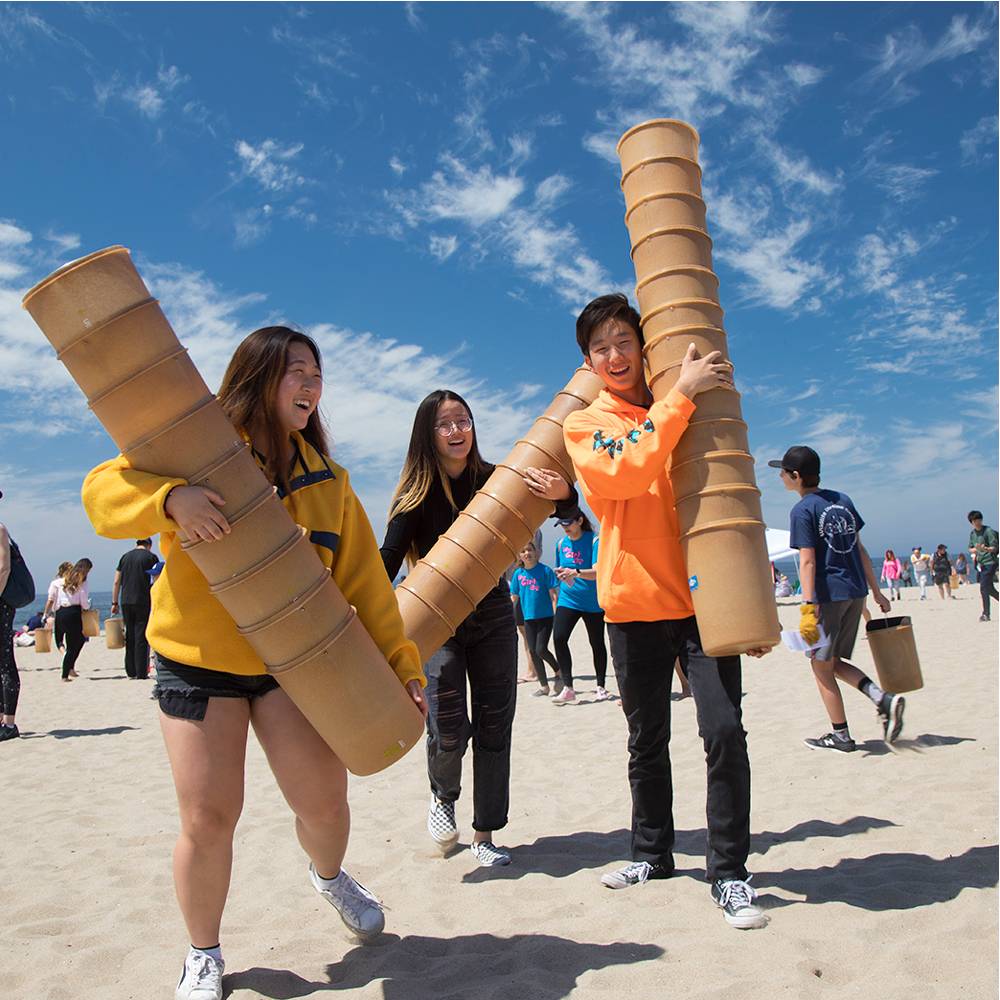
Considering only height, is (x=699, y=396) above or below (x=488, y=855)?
above

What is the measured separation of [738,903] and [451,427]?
2457 mm

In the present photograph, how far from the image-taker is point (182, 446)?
2.46 meters

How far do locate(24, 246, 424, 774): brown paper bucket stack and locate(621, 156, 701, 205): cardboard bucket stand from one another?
6.67 ft

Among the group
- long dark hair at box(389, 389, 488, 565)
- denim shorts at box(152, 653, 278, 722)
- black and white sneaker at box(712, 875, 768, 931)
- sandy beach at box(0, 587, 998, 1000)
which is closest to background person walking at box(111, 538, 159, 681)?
sandy beach at box(0, 587, 998, 1000)

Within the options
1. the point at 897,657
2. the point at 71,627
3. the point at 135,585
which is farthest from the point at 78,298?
the point at 71,627

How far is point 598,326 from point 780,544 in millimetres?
26056

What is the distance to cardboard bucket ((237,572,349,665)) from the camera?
8.16 feet

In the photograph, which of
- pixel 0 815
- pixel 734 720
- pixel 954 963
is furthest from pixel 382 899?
pixel 0 815

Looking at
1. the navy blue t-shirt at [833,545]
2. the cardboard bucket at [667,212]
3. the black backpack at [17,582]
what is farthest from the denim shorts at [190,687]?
the black backpack at [17,582]

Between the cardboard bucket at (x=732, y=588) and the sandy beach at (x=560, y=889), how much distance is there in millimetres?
1027

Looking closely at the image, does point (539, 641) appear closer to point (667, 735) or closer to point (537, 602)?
point (537, 602)

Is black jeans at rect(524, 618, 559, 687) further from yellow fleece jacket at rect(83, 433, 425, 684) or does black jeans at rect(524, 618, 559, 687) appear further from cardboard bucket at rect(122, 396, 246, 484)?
cardboard bucket at rect(122, 396, 246, 484)

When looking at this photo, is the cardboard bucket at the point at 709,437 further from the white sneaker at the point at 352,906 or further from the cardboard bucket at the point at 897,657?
the cardboard bucket at the point at 897,657

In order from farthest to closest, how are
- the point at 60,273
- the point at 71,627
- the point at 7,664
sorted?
1. the point at 71,627
2. the point at 7,664
3. the point at 60,273
